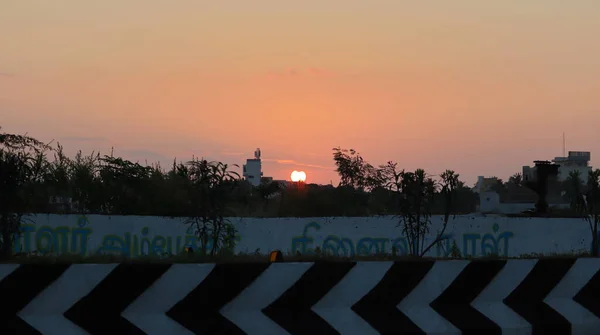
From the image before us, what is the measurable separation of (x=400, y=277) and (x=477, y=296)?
100 cm

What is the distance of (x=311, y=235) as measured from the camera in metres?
26.2

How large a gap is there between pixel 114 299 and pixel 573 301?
497cm

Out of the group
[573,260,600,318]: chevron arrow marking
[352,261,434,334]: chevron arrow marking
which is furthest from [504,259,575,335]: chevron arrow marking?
[352,261,434,334]: chevron arrow marking

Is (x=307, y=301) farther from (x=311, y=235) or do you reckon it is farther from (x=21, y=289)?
(x=311, y=235)

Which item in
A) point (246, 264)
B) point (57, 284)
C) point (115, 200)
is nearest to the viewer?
point (57, 284)

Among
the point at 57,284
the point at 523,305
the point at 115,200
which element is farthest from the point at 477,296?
the point at 115,200

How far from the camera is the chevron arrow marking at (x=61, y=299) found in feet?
20.8

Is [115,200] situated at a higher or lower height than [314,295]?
higher

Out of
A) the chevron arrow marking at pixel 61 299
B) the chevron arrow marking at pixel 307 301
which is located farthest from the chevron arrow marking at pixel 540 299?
the chevron arrow marking at pixel 61 299

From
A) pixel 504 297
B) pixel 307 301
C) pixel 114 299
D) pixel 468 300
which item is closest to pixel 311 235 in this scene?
pixel 504 297

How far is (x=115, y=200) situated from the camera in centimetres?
2844

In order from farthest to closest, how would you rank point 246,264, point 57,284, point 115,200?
1. point 115,200
2. point 246,264
3. point 57,284

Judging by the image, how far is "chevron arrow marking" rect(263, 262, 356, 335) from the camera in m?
7.16

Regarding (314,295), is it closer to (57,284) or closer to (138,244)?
(57,284)
